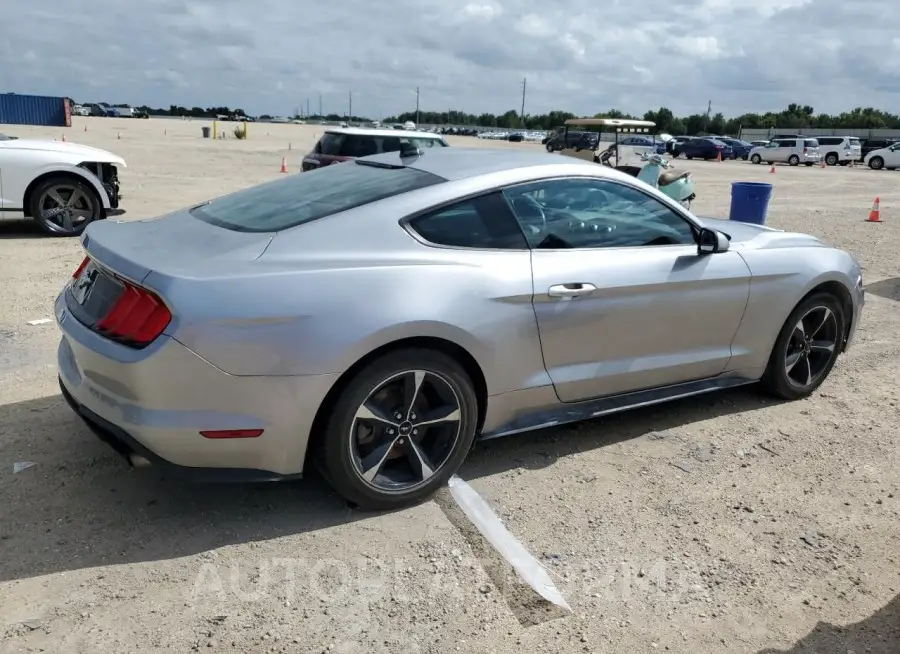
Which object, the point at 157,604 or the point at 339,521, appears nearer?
the point at 157,604

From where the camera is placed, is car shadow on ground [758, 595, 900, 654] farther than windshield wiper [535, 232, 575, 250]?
No

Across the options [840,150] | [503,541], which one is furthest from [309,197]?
[840,150]

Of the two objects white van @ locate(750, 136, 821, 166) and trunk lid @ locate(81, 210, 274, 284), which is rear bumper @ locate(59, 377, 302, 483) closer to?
trunk lid @ locate(81, 210, 274, 284)

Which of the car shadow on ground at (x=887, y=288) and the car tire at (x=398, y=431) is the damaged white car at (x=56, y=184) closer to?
the car tire at (x=398, y=431)

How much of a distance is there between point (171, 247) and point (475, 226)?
134 centimetres

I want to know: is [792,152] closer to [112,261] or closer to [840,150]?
[840,150]

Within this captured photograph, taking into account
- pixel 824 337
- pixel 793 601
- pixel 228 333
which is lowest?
pixel 793 601

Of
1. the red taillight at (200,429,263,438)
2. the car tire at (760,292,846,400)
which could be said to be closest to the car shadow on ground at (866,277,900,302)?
the car tire at (760,292,846,400)

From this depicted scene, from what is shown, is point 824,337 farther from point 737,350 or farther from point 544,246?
point 544,246

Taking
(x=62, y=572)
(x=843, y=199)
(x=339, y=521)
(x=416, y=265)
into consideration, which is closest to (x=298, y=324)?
(x=416, y=265)

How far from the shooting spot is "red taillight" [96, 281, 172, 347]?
2.85m

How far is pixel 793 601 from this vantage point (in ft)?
9.64

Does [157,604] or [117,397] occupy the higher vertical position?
[117,397]

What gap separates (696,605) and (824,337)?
9.16 feet
